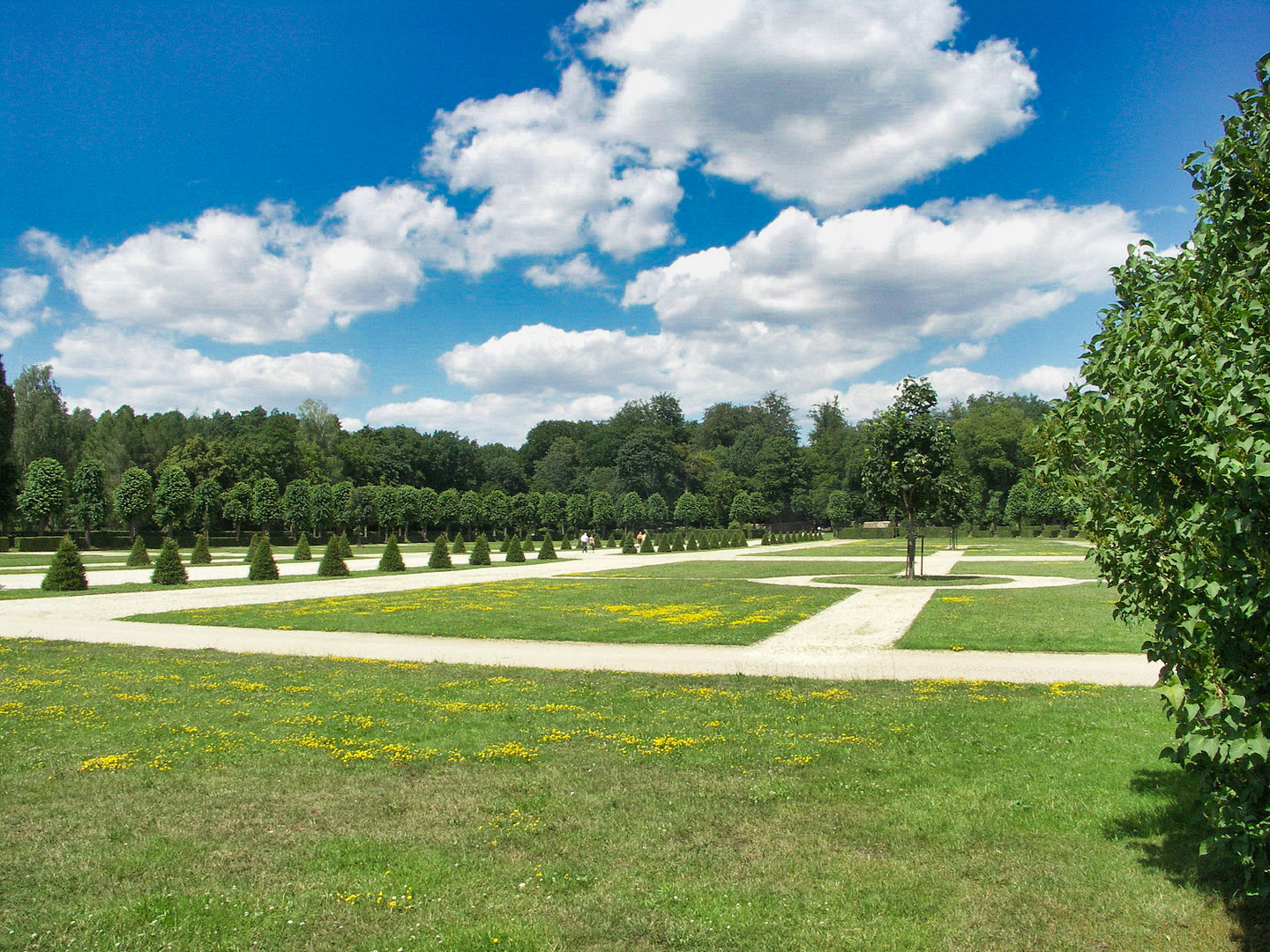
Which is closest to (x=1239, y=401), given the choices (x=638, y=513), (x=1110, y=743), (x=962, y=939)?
(x=962, y=939)

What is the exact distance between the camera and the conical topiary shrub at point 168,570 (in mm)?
27734

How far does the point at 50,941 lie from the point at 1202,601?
19.6ft

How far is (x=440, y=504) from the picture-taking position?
257 ft

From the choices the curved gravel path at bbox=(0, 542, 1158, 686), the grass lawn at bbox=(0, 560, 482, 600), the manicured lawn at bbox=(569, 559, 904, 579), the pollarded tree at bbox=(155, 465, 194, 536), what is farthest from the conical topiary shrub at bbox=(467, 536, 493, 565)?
the pollarded tree at bbox=(155, 465, 194, 536)

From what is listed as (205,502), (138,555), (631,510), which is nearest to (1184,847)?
(138,555)

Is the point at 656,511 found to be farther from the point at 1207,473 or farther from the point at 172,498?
the point at 1207,473

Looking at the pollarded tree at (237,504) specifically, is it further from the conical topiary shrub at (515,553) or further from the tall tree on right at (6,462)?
the conical topiary shrub at (515,553)

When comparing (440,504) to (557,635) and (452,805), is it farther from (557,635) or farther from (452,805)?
(452,805)

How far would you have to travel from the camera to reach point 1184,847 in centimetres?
520

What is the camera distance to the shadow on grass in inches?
168

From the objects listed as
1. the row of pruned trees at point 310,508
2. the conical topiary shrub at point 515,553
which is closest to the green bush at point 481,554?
the conical topiary shrub at point 515,553

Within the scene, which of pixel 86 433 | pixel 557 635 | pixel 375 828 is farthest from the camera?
pixel 86 433

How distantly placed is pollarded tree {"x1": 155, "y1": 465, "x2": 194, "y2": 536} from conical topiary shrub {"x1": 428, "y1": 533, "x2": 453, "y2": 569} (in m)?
29.1

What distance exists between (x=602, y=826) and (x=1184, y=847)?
385 centimetres
